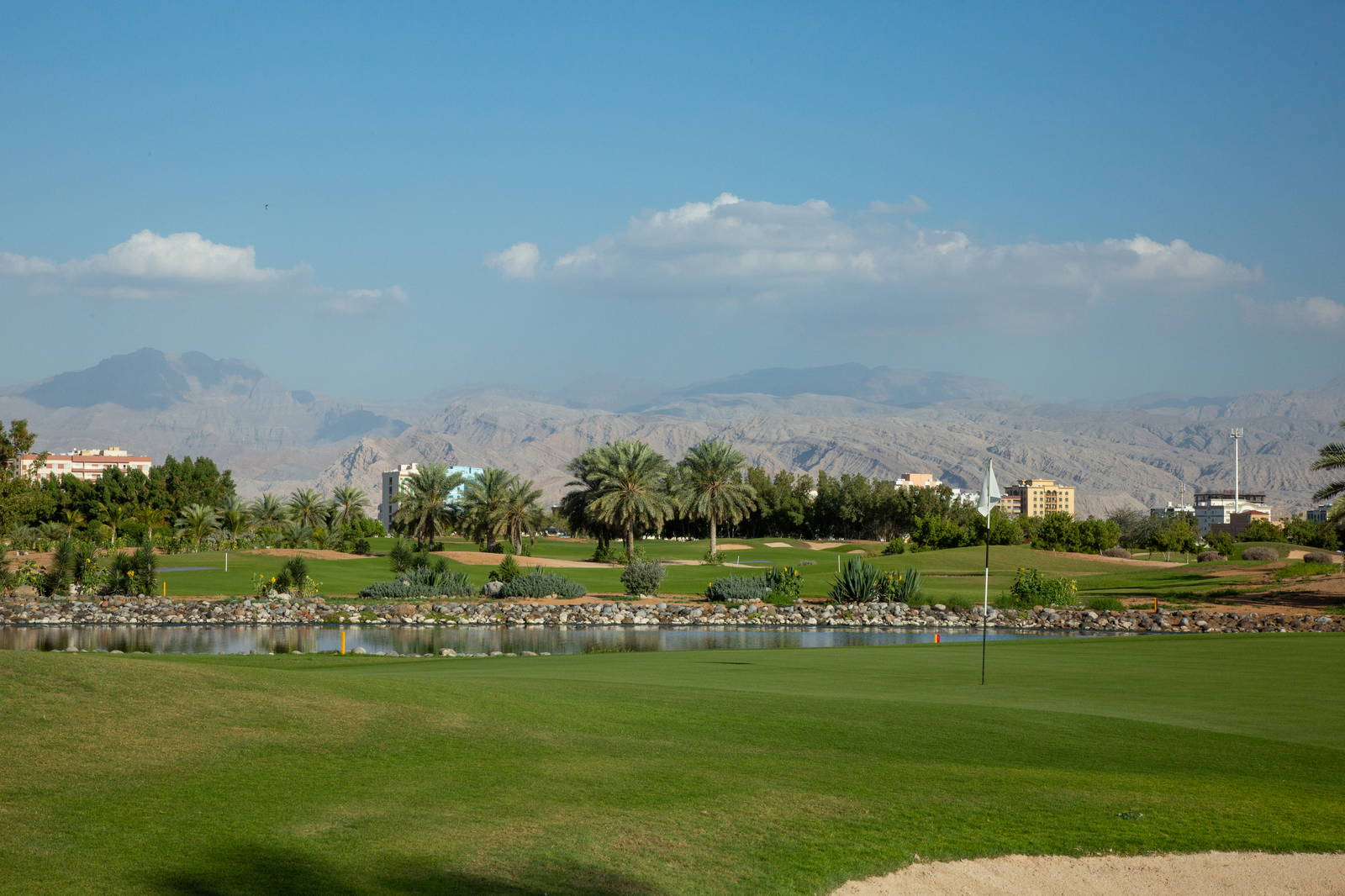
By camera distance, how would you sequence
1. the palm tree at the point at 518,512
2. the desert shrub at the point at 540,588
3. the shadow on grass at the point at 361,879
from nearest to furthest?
1. the shadow on grass at the point at 361,879
2. the desert shrub at the point at 540,588
3. the palm tree at the point at 518,512

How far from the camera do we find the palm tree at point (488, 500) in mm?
87375

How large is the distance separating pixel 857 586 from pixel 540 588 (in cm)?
1359

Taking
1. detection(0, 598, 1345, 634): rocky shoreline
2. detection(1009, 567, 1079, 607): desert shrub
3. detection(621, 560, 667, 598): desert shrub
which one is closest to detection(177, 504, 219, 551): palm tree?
detection(0, 598, 1345, 634): rocky shoreline

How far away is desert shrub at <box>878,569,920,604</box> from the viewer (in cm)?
4784

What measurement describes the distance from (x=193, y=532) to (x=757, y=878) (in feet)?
288

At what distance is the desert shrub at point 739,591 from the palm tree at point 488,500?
38.0 metres

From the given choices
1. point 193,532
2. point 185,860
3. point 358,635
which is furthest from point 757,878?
point 193,532

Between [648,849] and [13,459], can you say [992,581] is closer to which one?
[13,459]

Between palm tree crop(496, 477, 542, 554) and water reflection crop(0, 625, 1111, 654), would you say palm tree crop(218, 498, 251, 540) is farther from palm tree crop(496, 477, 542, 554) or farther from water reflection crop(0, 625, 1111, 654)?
water reflection crop(0, 625, 1111, 654)

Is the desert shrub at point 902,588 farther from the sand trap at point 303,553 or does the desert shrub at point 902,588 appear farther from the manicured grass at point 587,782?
the sand trap at point 303,553

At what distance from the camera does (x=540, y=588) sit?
51.6 m

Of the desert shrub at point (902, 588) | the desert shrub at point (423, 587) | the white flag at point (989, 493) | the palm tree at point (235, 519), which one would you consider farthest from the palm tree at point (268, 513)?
the white flag at point (989, 493)

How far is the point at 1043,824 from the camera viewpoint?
32.1 feet

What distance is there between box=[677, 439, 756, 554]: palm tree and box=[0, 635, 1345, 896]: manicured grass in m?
65.7
